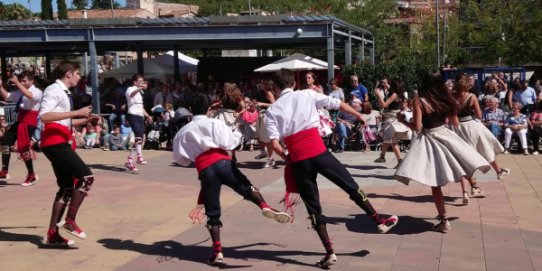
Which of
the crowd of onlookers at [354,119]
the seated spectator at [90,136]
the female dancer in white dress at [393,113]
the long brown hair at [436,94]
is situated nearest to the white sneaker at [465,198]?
the long brown hair at [436,94]

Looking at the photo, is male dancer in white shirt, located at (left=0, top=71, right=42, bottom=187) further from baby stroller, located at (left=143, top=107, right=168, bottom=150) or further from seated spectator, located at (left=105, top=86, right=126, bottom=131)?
seated spectator, located at (left=105, top=86, right=126, bottom=131)

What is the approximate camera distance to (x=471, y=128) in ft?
29.8

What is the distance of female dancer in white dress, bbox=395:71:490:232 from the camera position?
7.18m

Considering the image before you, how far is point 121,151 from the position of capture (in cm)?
1659

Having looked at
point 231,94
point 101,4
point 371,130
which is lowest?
point 371,130

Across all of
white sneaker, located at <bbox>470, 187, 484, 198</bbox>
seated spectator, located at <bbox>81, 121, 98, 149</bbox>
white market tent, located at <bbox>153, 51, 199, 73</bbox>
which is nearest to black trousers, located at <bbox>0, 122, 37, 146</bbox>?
seated spectator, located at <bbox>81, 121, 98, 149</bbox>

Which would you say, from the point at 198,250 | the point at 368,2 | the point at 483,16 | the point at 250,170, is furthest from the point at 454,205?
the point at 368,2

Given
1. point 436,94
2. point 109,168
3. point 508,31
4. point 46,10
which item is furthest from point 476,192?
point 46,10

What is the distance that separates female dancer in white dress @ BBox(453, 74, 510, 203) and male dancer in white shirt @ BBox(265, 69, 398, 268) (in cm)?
309

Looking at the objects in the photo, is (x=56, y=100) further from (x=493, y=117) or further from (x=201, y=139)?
(x=493, y=117)

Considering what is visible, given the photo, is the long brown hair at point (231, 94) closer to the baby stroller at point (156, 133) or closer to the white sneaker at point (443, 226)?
the baby stroller at point (156, 133)

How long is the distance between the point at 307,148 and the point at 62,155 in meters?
2.61

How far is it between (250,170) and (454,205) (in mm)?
4831

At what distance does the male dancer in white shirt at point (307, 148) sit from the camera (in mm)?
6211
